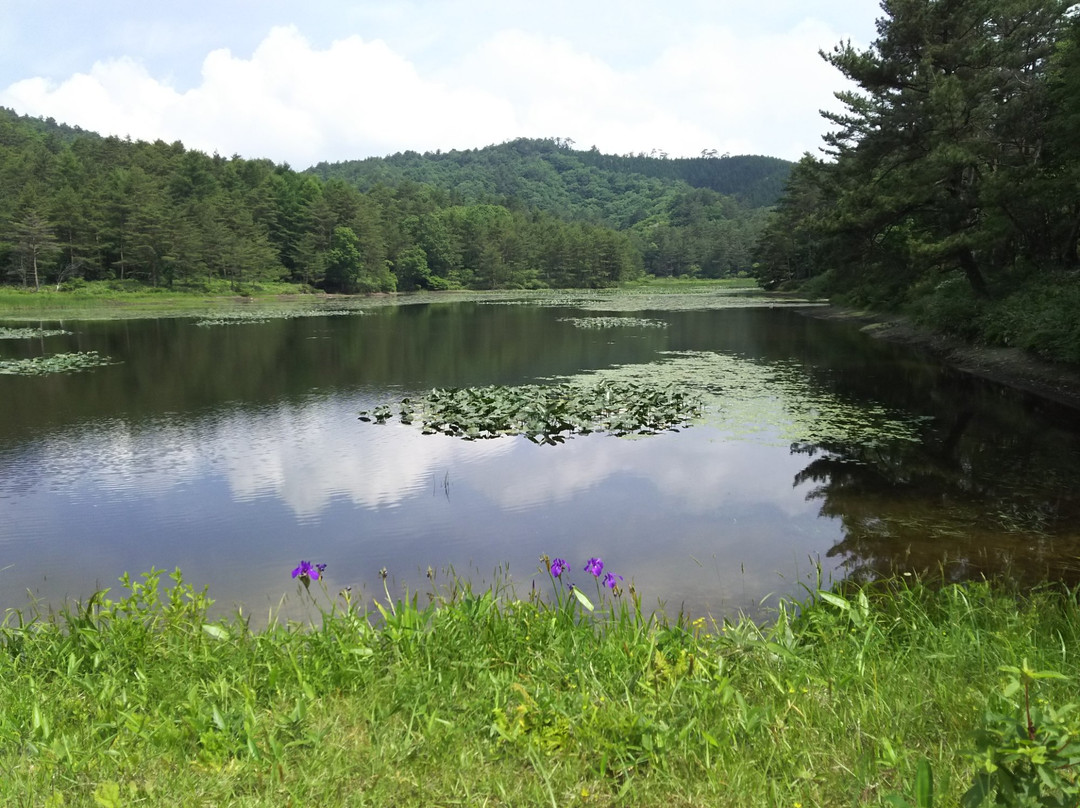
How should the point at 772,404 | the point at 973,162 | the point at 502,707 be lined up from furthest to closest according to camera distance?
1. the point at 973,162
2. the point at 772,404
3. the point at 502,707

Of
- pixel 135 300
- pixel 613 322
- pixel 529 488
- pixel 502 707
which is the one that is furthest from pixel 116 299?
pixel 502 707

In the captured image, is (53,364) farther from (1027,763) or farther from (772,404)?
(1027,763)

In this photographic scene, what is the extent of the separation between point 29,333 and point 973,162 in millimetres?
38348

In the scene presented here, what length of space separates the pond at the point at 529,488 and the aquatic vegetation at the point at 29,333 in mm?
Answer: 15585

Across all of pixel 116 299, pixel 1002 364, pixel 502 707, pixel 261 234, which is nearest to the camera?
pixel 502 707

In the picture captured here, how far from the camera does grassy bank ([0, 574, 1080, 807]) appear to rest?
2922 millimetres

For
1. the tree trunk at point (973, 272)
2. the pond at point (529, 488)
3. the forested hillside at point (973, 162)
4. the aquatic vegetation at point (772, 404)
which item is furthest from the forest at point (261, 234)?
the tree trunk at point (973, 272)

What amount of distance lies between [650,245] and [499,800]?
154 metres

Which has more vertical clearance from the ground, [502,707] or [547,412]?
[502,707]

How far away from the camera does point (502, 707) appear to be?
11.9 feet

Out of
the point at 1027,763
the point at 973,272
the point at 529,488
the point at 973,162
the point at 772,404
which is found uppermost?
the point at 973,162

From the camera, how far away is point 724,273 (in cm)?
13900

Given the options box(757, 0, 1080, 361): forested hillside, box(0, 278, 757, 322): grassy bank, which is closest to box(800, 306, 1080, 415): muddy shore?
box(757, 0, 1080, 361): forested hillside

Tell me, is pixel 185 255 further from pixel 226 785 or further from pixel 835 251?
A: pixel 226 785
